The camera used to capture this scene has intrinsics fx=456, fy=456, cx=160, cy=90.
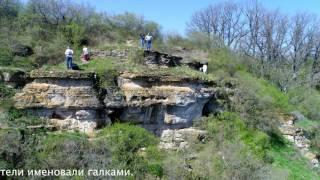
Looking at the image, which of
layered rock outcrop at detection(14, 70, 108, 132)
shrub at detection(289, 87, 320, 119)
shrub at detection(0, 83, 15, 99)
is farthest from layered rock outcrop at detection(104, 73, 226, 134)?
shrub at detection(289, 87, 320, 119)

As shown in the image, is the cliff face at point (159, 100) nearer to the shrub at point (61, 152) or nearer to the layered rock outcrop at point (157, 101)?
the layered rock outcrop at point (157, 101)

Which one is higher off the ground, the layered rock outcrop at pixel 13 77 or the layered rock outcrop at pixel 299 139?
the layered rock outcrop at pixel 13 77

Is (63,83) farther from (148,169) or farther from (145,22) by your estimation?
(145,22)

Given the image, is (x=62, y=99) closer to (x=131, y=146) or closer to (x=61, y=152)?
(x=61, y=152)

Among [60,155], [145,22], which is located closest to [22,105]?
[60,155]

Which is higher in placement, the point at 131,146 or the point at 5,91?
the point at 5,91

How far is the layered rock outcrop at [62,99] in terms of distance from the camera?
14086 millimetres

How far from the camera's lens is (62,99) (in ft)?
46.5

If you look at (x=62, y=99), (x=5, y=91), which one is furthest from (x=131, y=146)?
(x=5, y=91)

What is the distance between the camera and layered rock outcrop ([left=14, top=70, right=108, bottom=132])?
14.1 m

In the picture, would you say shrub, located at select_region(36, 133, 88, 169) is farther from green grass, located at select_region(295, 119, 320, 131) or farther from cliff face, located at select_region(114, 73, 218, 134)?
green grass, located at select_region(295, 119, 320, 131)

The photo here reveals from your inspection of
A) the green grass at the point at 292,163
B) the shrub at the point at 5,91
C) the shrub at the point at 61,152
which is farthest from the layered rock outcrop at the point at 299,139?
A: the shrub at the point at 5,91

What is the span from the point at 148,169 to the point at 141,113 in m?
2.34

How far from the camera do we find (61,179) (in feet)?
38.6
